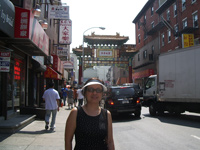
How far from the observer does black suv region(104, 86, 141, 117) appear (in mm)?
11977

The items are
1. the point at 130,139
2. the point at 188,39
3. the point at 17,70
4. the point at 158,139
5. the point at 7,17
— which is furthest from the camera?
the point at 188,39

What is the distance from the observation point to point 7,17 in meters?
7.69

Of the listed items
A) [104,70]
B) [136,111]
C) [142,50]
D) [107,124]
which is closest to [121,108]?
[136,111]

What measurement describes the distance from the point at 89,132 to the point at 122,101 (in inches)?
381

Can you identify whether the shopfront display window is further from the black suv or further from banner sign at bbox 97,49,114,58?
banner sign at bbox 97,49,114,58

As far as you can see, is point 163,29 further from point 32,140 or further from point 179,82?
point 32,140

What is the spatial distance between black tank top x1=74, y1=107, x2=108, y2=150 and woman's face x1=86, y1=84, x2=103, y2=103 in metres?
0.20

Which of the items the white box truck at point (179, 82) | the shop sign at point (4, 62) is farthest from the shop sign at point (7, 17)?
the white box truck at point (179, 82)

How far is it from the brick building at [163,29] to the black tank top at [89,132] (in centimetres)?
1597

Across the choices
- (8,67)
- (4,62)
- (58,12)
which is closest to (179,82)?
(8,67)

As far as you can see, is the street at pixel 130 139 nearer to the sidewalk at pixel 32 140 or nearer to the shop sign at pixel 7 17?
the sidewalk at pixel 32 140

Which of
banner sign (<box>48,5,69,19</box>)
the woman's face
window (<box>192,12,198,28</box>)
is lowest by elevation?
the woman's face

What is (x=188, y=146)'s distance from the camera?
20.6ft

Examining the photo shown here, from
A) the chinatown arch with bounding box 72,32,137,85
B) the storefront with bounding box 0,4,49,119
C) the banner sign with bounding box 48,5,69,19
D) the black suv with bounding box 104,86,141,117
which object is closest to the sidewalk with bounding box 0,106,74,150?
the storefront with bounding box 0,4,49,119
